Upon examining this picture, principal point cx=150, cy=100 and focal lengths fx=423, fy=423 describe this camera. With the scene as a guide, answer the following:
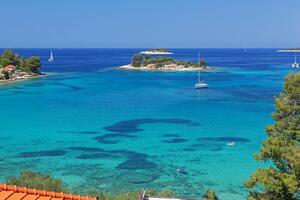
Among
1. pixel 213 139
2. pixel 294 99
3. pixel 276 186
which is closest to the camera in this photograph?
pixel 276 186

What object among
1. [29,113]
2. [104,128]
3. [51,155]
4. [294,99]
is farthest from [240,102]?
[294,99]

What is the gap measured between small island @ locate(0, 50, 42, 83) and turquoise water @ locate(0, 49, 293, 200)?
22.9 m

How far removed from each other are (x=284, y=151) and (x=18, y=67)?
10748cm

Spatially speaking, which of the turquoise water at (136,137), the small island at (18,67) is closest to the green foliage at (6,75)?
the small island at (18,67)

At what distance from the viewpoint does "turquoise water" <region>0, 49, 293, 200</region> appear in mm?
31656

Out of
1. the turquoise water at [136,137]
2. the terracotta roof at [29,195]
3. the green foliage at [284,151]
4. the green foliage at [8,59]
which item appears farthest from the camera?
the green foliage at [8,59]

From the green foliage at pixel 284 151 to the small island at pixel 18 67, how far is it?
310 ft

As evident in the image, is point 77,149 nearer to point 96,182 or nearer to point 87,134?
point 87,134

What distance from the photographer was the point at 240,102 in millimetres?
71062

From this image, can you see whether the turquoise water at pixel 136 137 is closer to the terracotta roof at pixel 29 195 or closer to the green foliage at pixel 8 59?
the terracotta roof at pixel 29 195

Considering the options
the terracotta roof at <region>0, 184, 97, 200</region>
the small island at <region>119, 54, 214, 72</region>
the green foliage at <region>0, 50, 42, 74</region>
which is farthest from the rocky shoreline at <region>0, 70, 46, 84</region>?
the terracotta roof at <region>0, 184, 97, 200</region>

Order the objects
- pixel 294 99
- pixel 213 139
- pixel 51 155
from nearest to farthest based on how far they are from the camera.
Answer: pixel 294 99
pixel 51 155
pixel 213 139

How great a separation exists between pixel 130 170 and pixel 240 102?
41.7 m

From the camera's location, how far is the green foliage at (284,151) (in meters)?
17.2
